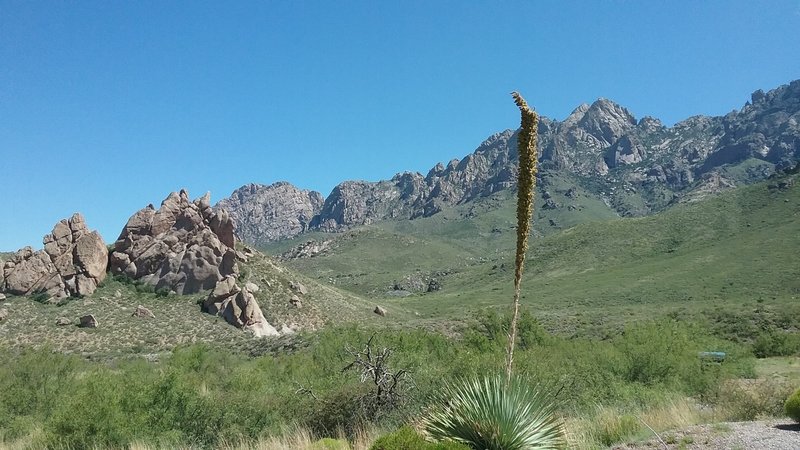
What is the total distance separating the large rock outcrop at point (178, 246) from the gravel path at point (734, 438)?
162 ft

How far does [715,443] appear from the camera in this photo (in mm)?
9992

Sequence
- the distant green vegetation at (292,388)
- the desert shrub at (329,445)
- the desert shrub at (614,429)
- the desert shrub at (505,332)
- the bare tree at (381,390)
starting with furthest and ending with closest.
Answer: the desert shrub at (505,332)
the distant green vegetation at (292,388)
the bare tree at (381,390)
the desert shrub at (614,429)
the desert shrub at (329,445)

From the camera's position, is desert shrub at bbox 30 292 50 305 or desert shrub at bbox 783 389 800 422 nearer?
desert shrub at bbox 783 389 800 422

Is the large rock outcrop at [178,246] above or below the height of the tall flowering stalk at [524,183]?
above

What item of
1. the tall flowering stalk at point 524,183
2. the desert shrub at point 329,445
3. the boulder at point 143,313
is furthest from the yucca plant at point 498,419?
Result: the boulder at point 143,313

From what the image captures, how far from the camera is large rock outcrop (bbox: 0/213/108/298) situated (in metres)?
48.2

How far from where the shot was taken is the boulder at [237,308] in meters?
49.2

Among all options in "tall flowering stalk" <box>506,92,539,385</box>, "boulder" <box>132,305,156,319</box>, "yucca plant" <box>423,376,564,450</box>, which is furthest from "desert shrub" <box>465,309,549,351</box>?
"boulder" <box>132,305,156,319</box>

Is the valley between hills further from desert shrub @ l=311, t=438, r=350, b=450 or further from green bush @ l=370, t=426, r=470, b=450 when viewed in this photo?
green bush @ l=370, t=426, r=470, b=450

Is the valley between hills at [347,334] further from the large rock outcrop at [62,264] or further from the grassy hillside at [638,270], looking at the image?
the grassy hillside at [638,270]

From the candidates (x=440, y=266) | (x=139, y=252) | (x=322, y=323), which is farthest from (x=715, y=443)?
(x=440, y=266)

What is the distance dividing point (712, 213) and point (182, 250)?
113m

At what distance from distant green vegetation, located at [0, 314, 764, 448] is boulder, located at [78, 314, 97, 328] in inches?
658

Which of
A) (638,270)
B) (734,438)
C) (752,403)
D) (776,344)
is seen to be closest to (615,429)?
(734,438)
